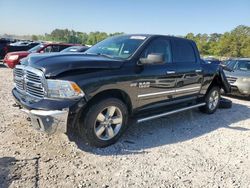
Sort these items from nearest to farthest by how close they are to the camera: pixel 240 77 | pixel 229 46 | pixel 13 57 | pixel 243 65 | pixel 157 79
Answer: pixel 157 79
pixel 240 77
pixel 243 65
pixel 13 57
pixel 229 46

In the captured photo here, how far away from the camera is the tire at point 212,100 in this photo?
265 inches

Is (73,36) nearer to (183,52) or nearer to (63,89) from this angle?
(183,52)

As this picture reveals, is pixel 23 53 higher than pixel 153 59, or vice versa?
pixel 153 59

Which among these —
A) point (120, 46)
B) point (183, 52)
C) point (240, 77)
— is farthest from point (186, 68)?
point (240, 77)

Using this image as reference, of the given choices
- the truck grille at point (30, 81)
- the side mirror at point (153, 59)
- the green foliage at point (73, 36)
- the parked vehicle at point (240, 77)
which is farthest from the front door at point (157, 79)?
the green foliage at point (73, 36)

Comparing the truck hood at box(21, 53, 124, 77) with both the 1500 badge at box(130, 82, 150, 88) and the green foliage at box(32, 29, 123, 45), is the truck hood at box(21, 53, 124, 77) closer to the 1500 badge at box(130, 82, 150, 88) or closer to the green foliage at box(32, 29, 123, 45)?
the 1500 badge at box(130, 82, 150, 88)

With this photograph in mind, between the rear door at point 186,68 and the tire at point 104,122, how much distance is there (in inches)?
65.6

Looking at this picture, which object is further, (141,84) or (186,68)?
(186,68)

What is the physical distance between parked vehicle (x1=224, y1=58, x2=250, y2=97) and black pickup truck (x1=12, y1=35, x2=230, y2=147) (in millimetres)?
3888

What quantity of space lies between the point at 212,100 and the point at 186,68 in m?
1.81

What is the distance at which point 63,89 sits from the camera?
12.0ft

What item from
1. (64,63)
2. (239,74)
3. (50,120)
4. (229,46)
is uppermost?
(64,63)

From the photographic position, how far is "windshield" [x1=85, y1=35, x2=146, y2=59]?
4.71 metres

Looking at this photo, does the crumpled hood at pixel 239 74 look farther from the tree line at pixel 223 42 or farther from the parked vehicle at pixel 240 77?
the tree line at pixel 223 42
